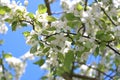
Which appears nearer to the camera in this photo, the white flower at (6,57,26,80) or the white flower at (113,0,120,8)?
the white flower at (113,0,120,8)

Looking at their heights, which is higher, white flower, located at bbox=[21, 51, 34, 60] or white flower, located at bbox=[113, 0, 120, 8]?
white flower, located at bbox=[21, 51, 34, 60]

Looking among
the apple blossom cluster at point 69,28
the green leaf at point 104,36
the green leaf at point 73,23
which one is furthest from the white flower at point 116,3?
the green leaf at point 73,23

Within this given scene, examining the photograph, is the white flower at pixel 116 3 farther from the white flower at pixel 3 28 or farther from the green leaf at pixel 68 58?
the white flower at pixel 3 28

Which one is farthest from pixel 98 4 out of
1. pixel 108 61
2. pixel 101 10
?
pixel 108 61

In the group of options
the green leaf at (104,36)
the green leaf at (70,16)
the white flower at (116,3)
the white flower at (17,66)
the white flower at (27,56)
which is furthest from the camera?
the white flower at (27,56)

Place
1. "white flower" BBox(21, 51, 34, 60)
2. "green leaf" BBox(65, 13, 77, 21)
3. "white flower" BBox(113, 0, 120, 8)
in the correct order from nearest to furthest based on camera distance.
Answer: "green leaf" BBox(65, 13, 77, 21)
"white flower" BBox(113, 0, 120, 8)
"white flower" BBox(21, 51, 34, 60)

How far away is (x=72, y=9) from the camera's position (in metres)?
2.84

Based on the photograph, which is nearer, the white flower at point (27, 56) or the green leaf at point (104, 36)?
the green leaf at point (104, 36)

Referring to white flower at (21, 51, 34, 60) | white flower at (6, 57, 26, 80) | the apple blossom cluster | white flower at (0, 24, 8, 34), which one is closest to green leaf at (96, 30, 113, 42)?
the apple blossom cluster

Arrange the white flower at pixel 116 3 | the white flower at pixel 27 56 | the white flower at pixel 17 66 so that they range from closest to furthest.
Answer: the white flower at pixel 116 3
the white flower at pixel 17 66
the white flower at pixel 27 56

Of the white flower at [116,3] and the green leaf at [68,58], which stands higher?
the white flower at [116,3]

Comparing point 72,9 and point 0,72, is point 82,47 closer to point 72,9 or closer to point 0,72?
point 72,9

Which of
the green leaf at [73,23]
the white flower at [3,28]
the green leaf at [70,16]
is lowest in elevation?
the green leaf at [73,23]

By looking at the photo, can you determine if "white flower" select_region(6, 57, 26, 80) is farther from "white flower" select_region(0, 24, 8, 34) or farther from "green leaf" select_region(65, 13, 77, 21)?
"green leaf" select_region(65, 13, 77, 21)
